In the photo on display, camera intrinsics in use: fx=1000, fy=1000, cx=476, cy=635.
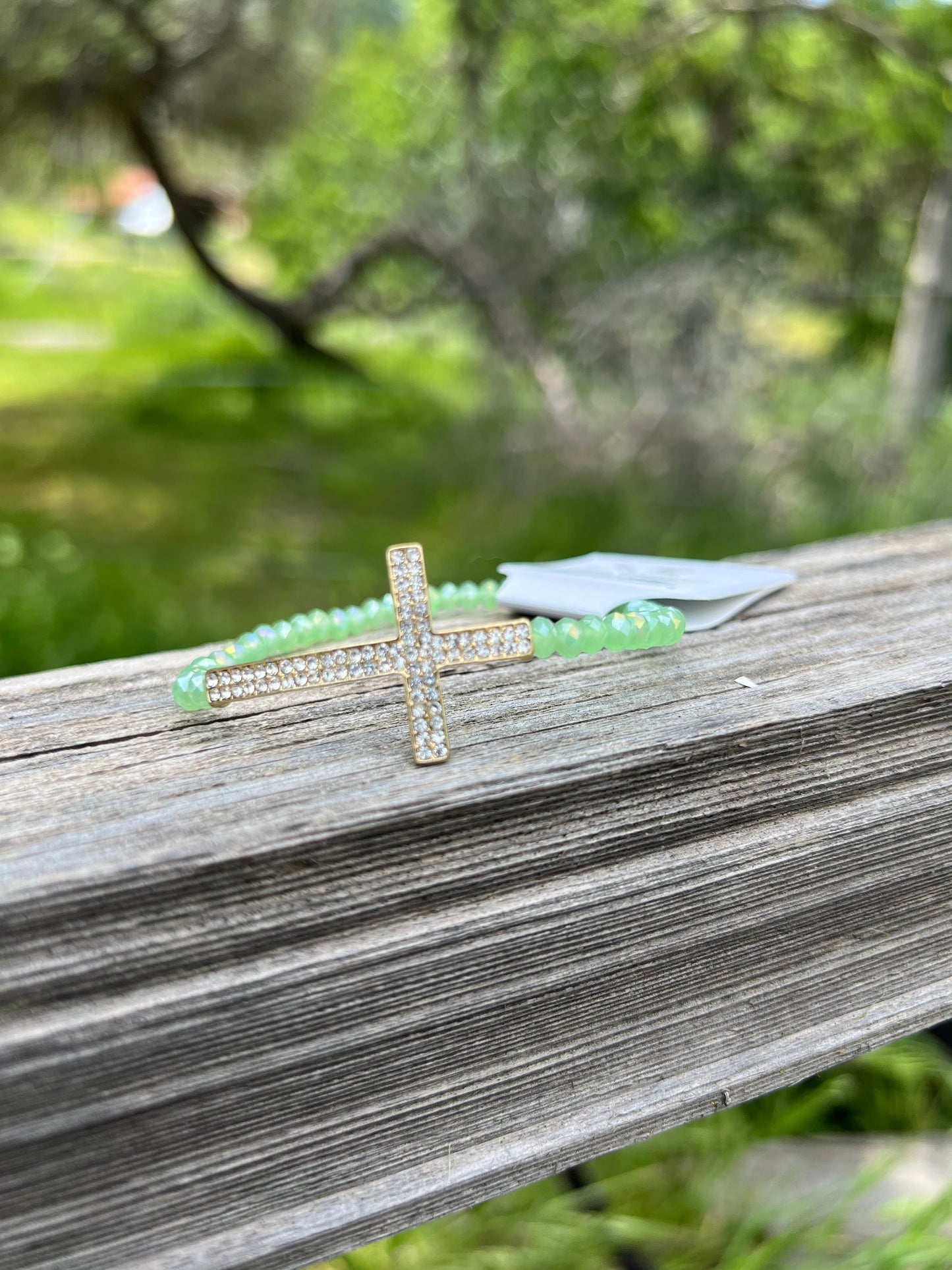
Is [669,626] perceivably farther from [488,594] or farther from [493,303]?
[493,303]

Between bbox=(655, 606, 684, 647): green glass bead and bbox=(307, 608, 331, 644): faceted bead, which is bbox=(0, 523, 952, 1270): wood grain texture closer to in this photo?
bbox=(655, 606, 684, 647): green glass bead

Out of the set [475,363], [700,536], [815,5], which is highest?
[815,5]

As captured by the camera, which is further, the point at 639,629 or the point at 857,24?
the point at 857,24

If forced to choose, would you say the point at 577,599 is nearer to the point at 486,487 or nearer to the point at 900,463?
the point at 486,487

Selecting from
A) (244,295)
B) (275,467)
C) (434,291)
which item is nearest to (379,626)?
(275,467)

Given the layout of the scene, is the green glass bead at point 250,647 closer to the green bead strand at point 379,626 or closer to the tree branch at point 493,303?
the green bead strand at point 379,626

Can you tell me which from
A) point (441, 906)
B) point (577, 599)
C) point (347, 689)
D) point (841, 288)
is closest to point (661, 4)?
point (841, 288)
